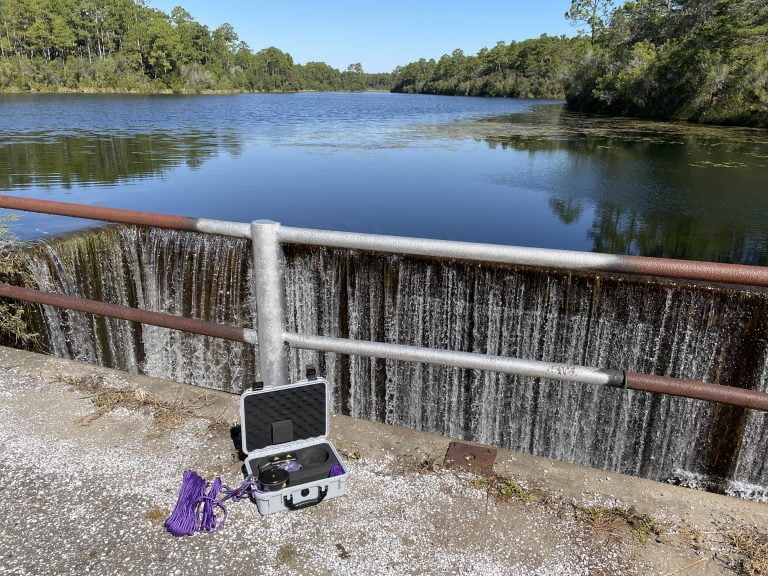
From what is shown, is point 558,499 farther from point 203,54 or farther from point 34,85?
point 203,54

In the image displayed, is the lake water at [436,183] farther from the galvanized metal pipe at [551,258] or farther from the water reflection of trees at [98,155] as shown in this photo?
the galvanized metal pipe at [551,258]

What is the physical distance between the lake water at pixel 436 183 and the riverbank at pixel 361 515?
8199mm

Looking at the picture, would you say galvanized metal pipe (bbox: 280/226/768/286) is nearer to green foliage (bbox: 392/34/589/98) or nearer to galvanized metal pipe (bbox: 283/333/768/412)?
galvanized metal pipe (bbox: 283/333/768/412)

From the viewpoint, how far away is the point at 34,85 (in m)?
74.9

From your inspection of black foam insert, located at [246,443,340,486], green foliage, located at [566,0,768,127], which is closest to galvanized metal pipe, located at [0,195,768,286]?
black foam insert, located at [246,443,340,486]

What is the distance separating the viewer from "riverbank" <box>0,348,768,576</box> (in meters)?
2.09

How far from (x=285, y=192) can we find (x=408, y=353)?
12.9 metres

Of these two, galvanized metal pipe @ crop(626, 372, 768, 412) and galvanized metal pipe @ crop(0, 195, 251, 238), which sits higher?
galvanized metal pipe @ crop(0, 195, 251, 238)

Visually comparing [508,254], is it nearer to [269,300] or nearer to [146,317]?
[269,300]

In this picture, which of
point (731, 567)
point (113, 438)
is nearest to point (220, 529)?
point (113, 438)

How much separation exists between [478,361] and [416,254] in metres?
0.51

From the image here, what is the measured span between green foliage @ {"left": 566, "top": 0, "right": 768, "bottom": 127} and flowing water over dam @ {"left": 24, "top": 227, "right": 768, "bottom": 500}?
107ft

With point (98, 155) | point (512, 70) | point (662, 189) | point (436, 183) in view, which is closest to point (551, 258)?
point (436, 183)

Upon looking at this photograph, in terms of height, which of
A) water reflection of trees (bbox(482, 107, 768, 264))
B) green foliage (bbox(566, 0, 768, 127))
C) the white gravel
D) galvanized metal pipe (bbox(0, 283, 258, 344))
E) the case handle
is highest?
green foliage (bbox(566, 0, 768, 127))
